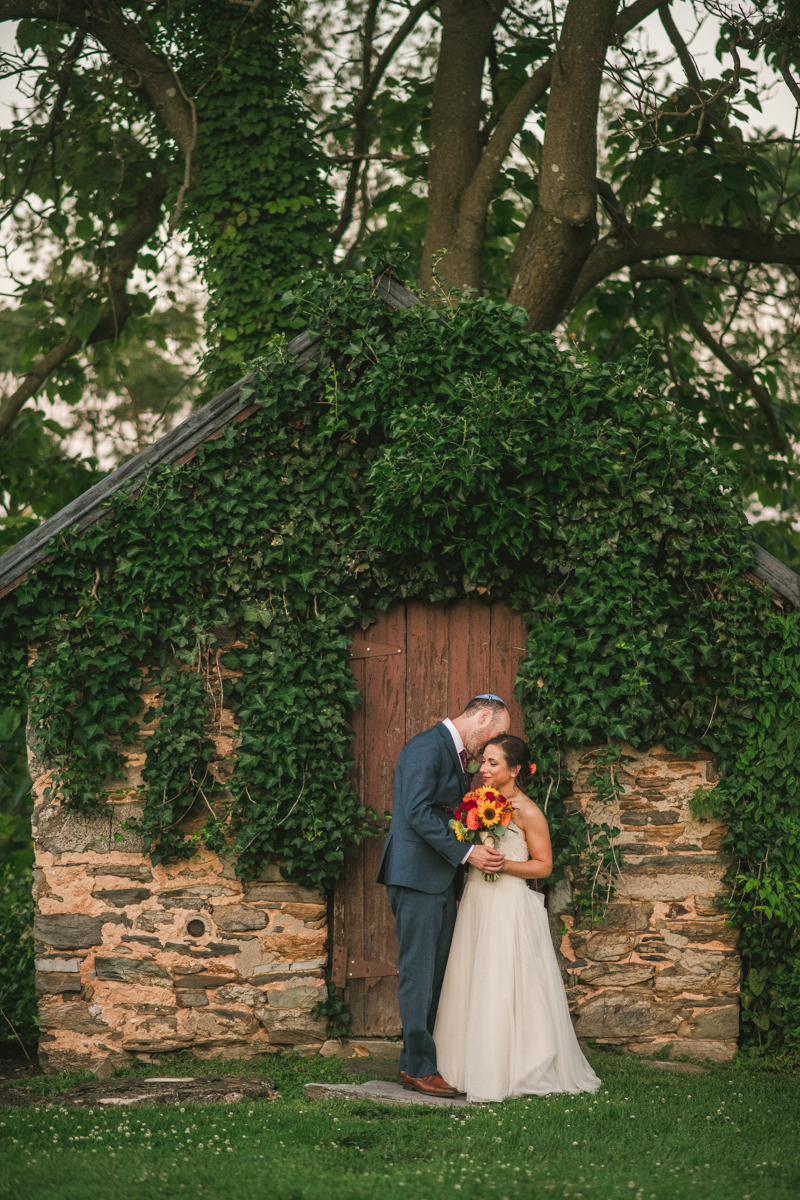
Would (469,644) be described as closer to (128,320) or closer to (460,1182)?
(460,1182)

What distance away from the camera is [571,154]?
20.9ft

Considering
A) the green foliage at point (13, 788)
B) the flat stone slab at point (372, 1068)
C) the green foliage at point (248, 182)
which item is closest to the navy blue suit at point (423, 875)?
the flat stone slab at point (372, 1068)

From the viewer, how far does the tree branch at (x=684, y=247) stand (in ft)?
24.3

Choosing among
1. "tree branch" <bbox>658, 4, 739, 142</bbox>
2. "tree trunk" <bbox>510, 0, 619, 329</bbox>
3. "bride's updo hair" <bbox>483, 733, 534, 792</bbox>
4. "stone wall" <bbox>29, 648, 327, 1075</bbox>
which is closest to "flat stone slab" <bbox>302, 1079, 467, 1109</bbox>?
"stone wall" <bbox>29, 648, 327, 1075</bbox>

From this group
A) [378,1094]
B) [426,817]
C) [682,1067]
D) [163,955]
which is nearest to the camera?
[378,1094]

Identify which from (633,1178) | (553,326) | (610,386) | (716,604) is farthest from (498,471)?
(633,1178)

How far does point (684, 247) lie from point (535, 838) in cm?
490

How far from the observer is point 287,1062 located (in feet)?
17.7

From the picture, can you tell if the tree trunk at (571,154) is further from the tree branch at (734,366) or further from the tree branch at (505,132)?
the tree branch at (734,366)

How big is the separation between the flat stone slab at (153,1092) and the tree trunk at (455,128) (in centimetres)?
543

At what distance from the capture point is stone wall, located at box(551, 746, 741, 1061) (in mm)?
5586

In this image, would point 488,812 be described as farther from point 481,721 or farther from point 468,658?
point 468,658

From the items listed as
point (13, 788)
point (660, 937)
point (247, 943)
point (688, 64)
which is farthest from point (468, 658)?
point (688, 64)

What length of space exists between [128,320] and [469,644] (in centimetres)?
498
